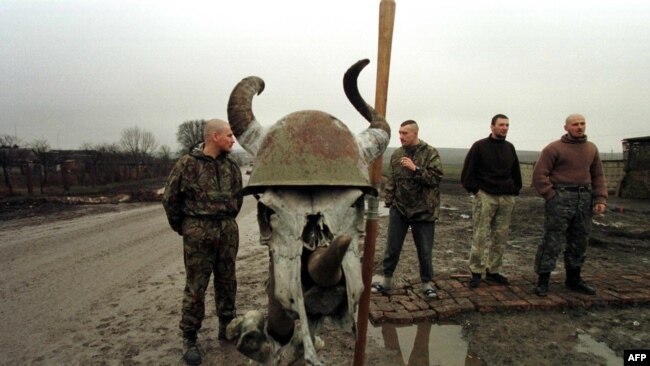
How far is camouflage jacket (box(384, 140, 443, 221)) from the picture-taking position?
16.4 ft

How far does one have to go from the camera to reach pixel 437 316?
15.2 ft

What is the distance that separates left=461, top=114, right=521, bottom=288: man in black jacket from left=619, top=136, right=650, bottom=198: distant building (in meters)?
16.1

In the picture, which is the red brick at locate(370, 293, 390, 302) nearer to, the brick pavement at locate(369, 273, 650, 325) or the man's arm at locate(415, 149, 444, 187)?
the brick pavement at locate(369, 273, 650, 325)

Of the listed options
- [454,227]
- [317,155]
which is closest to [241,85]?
[317,155]

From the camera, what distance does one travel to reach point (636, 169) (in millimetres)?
17156

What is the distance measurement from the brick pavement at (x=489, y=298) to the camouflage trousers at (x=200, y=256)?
205cm

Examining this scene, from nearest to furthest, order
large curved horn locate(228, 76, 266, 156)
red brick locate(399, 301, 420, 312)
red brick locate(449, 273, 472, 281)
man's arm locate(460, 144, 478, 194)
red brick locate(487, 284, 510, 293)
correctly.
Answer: large curved horn locate(228, 76, 266, 156)
red brick locate(399, 301, 420, 312)
red brick locate(487, 284, 510, 293)
man's arm locate(460, 144, 478, 194)
red brick locate(449, 273, 472, 281)

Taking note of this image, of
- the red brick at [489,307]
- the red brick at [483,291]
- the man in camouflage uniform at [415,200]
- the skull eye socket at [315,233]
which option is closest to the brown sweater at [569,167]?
the man in camouflage uniform at [415,200]

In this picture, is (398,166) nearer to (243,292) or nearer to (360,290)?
(243,292)

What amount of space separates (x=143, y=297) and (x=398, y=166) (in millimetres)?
4355

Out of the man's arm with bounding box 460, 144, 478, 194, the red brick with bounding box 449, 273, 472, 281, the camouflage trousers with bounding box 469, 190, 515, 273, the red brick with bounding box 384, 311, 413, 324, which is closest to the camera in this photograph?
the red brick with bounding box 384, 311, 413, 324

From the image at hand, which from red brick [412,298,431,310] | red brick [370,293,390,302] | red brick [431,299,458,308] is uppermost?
red brick [431,299,458,308]

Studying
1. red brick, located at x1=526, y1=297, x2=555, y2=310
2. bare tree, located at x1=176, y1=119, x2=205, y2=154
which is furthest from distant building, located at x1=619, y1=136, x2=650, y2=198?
bare tree, located at x1=176, y1=119, x2=205, y2=154

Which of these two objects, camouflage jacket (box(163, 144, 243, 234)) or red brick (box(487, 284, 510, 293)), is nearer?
camouflage jacket (box(163, 144, 243, 234))
